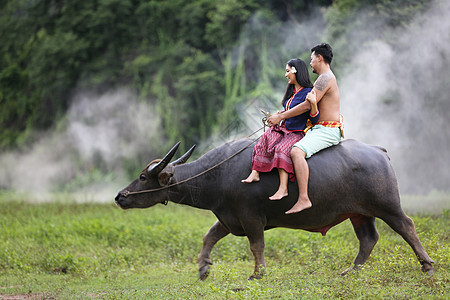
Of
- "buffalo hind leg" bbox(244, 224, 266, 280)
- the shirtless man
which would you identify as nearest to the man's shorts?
the shirtless man

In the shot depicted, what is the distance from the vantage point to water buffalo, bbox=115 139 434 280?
6047 mm

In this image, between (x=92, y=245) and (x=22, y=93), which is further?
(x=22, y=93)

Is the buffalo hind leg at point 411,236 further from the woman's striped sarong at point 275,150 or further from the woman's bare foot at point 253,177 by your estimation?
the woman's bare foot at point 253,177

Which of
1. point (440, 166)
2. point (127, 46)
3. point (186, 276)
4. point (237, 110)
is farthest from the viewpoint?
point (127, 46)

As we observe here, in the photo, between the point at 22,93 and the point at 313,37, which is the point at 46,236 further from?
the point at 22,93

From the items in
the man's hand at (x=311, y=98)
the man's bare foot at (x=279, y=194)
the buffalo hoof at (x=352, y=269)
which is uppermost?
the man's hand at (x=311, y=98)

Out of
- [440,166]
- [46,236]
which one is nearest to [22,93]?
[46,236]

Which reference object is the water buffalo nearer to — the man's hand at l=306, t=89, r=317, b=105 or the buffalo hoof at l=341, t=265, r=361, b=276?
the buffalo hoof at l=341, t=265, r=361, b=276

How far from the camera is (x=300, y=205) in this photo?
5.92 metres

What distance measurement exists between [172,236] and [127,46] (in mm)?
15887

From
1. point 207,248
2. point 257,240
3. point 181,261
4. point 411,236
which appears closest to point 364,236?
point 411,236

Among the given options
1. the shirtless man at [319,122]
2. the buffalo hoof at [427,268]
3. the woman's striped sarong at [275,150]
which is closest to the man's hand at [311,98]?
the shirtless man at [319,122]

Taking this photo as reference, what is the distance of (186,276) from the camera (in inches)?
289

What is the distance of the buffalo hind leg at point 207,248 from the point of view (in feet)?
22.0
